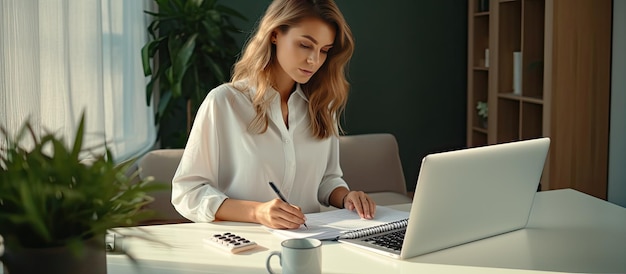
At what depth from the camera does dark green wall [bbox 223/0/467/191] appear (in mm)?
5434

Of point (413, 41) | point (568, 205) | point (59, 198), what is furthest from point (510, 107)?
point (59, 198)

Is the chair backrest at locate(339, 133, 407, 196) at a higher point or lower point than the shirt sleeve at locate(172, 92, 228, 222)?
lower

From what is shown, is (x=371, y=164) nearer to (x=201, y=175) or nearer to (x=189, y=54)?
(x=189, y=54)

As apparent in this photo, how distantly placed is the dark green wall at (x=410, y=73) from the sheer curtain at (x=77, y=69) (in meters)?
1.63

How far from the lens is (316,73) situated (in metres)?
2.21

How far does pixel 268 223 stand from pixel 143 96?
262 centimetres

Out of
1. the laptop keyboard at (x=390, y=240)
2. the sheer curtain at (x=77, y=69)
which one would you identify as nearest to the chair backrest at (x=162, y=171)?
the sheer curtain at (x=77, y=69)

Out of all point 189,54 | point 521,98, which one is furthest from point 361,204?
point 521,98

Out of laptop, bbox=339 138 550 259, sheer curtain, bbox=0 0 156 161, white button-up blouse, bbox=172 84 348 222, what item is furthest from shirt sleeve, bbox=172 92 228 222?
laptop, bbox=339 138 550 259

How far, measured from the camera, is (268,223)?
1804mm

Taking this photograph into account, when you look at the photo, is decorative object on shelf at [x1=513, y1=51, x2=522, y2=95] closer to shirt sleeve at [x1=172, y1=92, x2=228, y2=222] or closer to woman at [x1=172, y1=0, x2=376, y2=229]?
woman at [x1=172, y1=0, x2=376, y2=229]

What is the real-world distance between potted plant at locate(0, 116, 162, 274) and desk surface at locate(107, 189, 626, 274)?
0.89 ft

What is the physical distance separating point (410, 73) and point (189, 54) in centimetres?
195

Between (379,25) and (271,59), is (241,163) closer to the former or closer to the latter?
(271,59)
